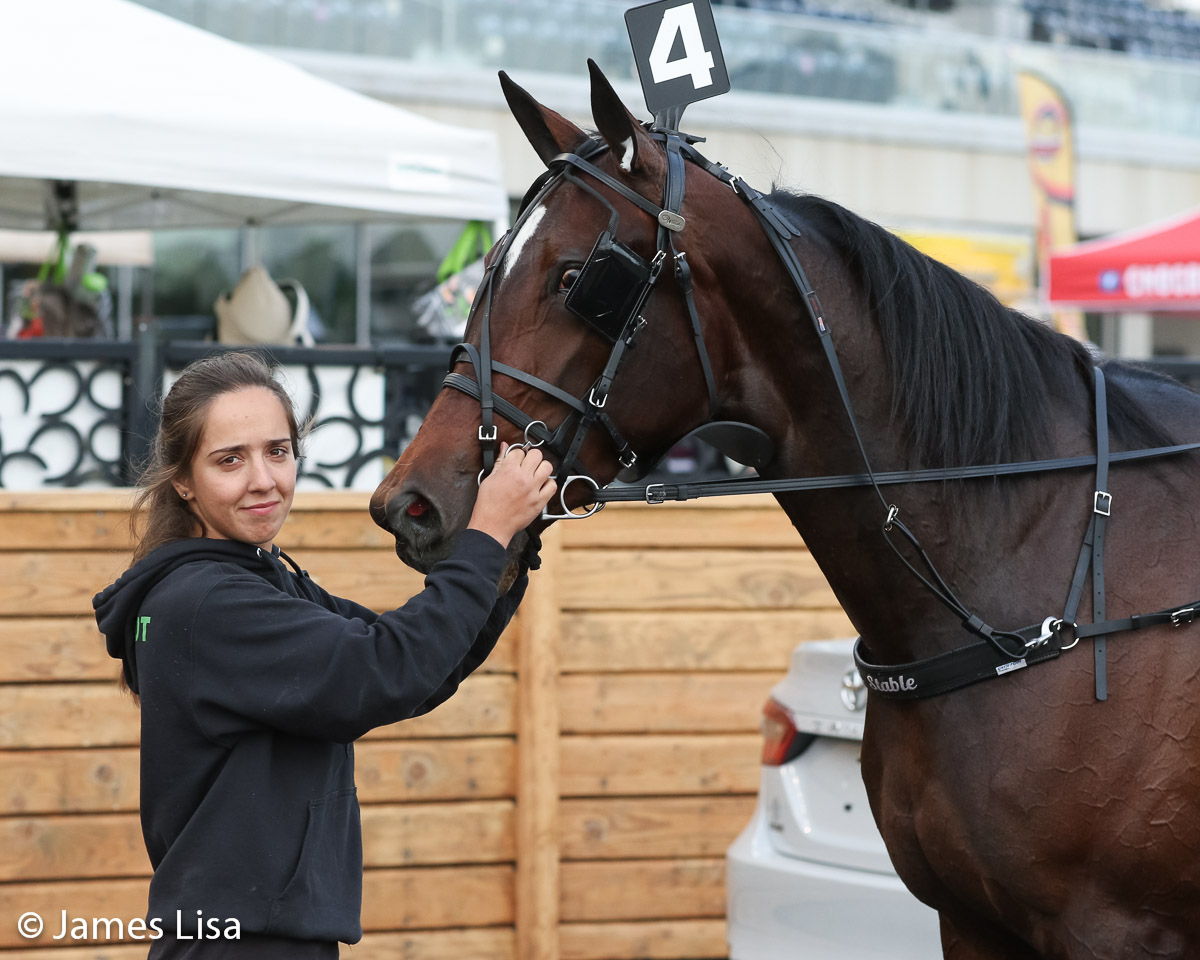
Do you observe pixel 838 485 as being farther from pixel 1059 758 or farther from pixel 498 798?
pixel 498 798

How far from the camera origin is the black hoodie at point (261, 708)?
77.0 inches

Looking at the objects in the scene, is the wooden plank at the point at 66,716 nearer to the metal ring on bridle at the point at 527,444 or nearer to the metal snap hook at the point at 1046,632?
the metal ring on bridle at the point at 527,444

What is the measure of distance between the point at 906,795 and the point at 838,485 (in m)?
0.59

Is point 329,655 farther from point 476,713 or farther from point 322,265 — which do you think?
point 322,265

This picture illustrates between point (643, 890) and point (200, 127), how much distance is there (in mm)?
3090

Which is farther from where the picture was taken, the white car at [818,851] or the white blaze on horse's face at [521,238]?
the white car at [818,851]

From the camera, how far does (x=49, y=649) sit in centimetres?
384

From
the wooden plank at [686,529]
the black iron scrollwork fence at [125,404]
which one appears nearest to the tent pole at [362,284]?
the black iron scrollwork fence at [125,404]

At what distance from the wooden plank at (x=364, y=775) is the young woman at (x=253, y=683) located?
1.90m

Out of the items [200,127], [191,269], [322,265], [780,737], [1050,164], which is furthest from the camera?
[1050,164]

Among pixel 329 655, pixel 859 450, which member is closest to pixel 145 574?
pixel 329 655

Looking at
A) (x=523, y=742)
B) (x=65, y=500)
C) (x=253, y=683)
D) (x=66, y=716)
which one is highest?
(x=253, y=683)

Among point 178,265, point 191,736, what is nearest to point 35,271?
point 178,265

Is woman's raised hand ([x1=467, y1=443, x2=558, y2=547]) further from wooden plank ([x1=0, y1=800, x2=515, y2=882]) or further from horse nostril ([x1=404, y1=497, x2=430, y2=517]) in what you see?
wooden plank ([x1=0, y1=800, x2=515, y2=882])
